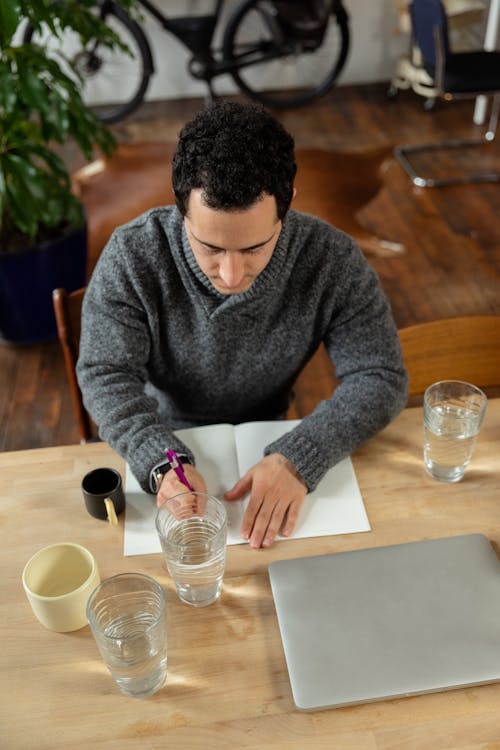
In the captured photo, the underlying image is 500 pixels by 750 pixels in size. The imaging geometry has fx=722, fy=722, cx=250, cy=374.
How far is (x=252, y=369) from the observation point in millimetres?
1434

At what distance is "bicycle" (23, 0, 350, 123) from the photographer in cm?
382

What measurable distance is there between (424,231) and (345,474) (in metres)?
2.31

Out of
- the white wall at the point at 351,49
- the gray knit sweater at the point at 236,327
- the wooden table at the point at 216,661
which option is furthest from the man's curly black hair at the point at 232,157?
the white wall at the point at 351,49

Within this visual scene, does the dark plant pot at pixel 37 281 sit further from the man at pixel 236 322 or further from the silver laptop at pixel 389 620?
the silver laptop at pixel 389 620

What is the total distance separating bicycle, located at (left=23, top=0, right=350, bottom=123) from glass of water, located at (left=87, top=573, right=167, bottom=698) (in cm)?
336

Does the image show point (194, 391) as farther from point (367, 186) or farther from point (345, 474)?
point (367, 186)

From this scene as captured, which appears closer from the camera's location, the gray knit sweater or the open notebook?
the open notebook

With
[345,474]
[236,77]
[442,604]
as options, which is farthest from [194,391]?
[236,77]

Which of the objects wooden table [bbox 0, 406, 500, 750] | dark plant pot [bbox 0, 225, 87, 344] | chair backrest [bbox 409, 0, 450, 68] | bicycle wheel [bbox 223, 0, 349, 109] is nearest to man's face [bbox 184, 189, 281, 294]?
wooden table [bbox 0, 406, 500, 750]

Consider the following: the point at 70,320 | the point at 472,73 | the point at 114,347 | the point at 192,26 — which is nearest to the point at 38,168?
the point at 70,320

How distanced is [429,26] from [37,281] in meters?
2.13

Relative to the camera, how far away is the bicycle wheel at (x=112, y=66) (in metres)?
3.87

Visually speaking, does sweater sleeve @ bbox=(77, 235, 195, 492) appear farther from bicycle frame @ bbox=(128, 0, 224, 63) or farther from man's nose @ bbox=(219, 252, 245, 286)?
bicycle frame @ bbox=(128, 0, 224, 63)

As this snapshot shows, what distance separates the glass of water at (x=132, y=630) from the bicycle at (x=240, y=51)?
3.36 metres
